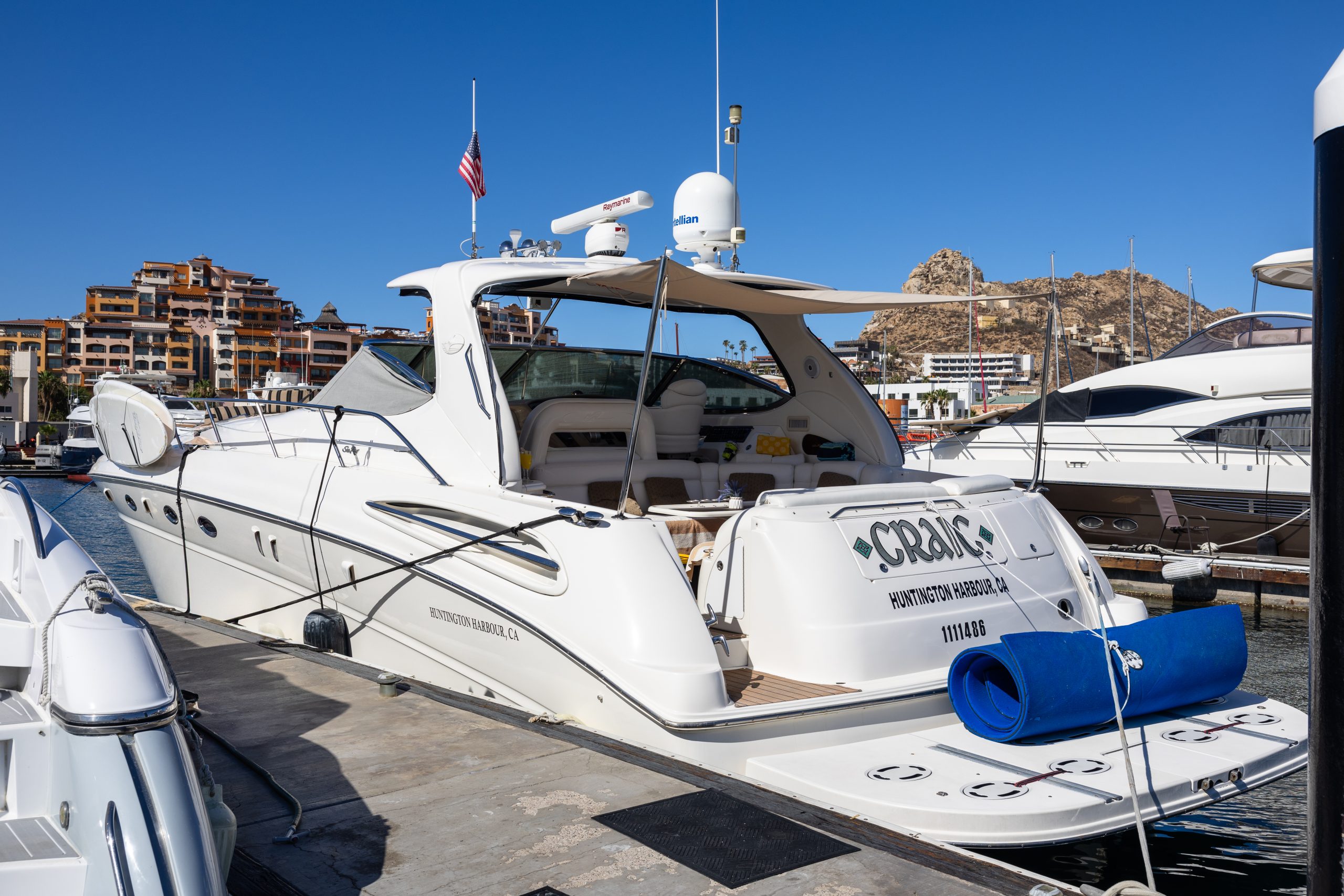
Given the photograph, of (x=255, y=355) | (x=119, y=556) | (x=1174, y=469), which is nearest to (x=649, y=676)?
(x=1174, y=469)

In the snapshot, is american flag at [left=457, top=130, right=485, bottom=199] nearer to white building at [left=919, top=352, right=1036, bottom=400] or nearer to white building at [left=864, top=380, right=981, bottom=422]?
white building at [left=864, top=380, right=981, bottom=422]

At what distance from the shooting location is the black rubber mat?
318cm

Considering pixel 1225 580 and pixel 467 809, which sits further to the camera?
pixel 1225 580

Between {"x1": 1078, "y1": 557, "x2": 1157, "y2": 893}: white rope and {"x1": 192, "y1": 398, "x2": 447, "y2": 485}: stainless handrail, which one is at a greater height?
{"x1": 192, "y1": 398, "x2": 447, "y2": 485}: stainless handrail

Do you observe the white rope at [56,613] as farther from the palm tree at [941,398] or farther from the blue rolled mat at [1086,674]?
the palm tree at [941,398]

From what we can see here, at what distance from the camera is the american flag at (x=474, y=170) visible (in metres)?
8.08

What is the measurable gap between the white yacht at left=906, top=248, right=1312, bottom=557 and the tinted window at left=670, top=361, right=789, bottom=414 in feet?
20.3

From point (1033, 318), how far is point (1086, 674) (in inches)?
5584

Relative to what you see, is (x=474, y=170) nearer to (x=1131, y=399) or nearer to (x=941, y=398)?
(x=1131, y=399)

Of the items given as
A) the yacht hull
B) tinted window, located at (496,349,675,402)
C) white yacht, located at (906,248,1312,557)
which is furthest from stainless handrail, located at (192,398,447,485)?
the yacht hull

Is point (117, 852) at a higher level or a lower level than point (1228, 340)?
lower

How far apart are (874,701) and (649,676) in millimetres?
967

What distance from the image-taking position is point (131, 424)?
7.64 meters

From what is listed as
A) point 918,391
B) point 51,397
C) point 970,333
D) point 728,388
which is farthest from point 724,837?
point 51,397
